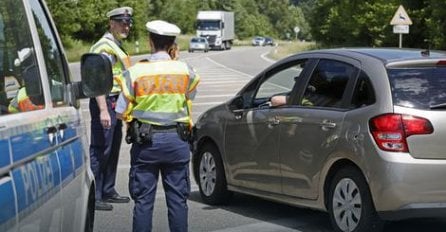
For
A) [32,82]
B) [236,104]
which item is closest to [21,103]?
[32,82]

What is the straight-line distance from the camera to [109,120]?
7.25 m

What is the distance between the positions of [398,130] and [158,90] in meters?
1.85

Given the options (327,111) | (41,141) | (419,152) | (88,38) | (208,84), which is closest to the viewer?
(41,141)

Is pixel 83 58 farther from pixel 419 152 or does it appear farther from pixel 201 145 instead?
pixel 201 145

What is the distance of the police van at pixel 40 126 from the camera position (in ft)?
9.21

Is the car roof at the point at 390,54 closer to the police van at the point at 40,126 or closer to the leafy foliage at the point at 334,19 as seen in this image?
the police van at the point at 40,126

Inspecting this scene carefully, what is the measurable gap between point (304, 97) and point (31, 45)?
3.63m

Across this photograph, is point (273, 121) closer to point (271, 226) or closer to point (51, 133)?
point (271, 226)

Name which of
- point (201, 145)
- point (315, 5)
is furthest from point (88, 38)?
point (201, 145)

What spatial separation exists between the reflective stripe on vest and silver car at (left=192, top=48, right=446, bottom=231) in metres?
0.69

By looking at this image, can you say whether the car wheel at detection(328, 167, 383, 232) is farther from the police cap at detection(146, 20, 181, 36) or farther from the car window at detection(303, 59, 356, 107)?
the police cap at detection(146, 20, 181, 36)

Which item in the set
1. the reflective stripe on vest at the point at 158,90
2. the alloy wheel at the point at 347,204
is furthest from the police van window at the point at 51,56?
the alloy wheel at the point at 347,204

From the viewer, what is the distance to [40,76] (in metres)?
3.60

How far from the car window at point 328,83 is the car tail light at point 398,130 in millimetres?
667
